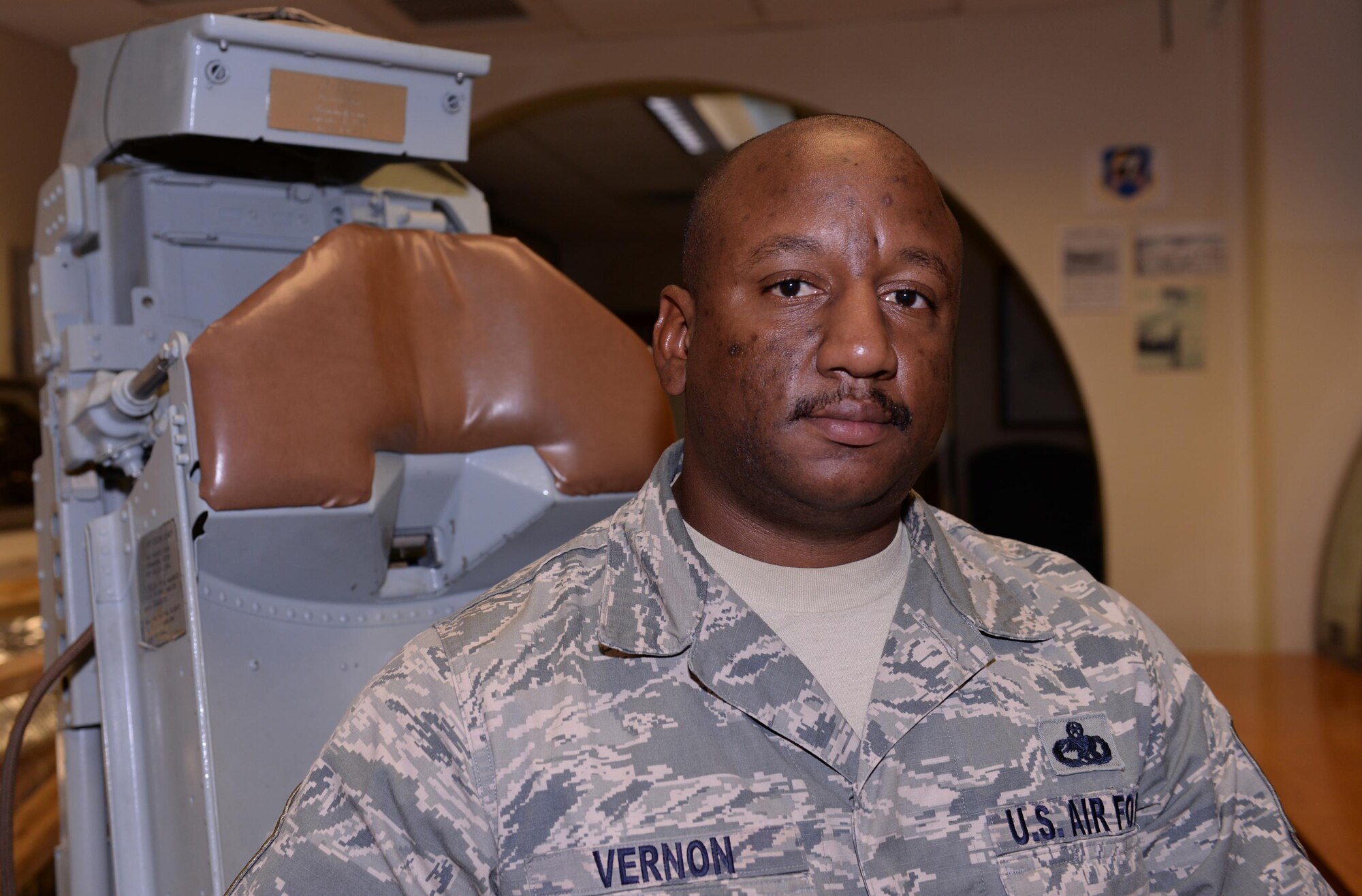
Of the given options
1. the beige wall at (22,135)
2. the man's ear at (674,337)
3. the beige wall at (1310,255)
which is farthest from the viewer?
the beige wall at (22,135)

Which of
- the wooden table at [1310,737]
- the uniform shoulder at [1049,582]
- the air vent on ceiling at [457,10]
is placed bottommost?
the wooden table at [1310,737]

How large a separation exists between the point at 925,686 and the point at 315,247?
82 centimetres

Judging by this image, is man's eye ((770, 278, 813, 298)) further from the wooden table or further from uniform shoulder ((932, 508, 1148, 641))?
the wooden table

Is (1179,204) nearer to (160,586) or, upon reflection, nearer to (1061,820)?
(1061,820)

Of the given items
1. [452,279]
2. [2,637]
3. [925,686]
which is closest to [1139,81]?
[452,279]

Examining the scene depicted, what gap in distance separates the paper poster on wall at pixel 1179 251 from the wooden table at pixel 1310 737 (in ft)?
3.86

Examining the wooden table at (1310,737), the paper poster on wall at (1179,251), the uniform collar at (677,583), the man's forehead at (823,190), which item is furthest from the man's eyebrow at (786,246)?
the paper poster on wall at (1179,251)

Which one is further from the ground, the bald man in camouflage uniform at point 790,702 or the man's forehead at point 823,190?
the man's forehead at point 823,190

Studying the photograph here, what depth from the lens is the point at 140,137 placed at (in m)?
1.42

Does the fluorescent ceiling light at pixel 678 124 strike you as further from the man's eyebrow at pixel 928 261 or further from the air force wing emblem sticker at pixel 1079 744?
the air force wing emblem sticker at pixel 1079 744

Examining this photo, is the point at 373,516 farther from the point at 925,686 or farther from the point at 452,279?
the point at 925,686

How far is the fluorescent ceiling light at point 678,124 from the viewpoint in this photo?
4840 millimetres

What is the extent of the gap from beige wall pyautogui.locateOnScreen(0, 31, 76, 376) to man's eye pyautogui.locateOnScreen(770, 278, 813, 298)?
323 cm

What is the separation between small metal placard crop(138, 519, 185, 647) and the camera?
1.29 m
